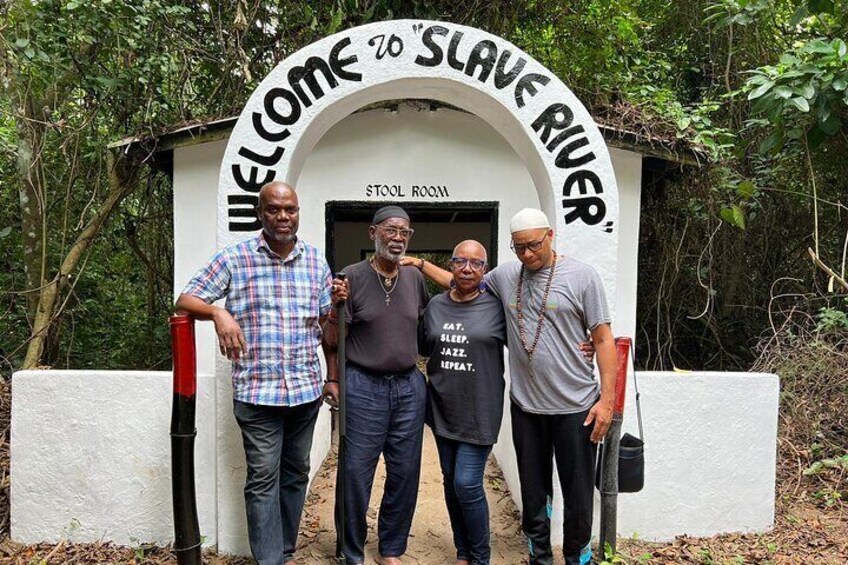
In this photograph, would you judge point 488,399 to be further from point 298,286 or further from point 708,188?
point 708,188

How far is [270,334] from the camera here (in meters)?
2.83

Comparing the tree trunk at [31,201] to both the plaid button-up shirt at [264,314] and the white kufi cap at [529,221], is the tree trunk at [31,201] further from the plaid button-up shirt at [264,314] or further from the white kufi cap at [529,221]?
the white kufi cap at [529,221]

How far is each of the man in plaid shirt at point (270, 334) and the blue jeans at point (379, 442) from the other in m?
0.24

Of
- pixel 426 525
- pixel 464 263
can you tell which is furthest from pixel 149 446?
pixel 464 263

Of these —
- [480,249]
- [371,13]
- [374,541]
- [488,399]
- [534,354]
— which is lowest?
[374,541]

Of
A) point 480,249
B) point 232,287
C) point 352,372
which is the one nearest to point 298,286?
point 232,287

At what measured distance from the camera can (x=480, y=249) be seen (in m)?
2.97

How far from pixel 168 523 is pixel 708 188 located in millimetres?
6220

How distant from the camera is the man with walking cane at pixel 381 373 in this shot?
117 inches

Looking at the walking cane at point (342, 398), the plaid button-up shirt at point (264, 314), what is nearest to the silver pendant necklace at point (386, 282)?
the walking cane at point (342, 398)

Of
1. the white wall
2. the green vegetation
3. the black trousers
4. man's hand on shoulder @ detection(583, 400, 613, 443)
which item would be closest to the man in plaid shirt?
the black trousers

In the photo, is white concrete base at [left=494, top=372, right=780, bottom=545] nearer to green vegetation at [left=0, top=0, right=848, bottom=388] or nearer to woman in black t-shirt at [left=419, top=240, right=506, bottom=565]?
woman in black t-shirt at [left=419, top=240, right=506, bottom=565]

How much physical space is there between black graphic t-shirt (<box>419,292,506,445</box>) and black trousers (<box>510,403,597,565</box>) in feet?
0.59

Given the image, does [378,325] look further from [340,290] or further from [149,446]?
[149,446]
